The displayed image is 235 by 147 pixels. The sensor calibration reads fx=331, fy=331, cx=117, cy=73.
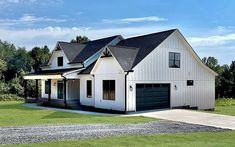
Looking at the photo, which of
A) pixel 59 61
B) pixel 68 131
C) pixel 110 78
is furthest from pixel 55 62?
pixel 68 131

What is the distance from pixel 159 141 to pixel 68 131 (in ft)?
12.6

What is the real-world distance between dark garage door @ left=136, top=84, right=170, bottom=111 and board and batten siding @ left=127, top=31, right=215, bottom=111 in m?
0.39

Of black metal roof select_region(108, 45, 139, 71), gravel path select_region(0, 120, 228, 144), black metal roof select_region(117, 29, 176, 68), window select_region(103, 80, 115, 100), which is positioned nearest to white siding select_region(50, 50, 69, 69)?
black metal roof select_region(117, 29, 176, 68)

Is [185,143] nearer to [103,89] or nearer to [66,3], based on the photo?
[66,3]

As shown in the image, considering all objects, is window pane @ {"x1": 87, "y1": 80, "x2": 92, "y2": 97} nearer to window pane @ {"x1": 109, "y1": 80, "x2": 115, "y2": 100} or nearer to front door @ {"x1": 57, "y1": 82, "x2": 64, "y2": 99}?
window pane @ {"x1": 109, "y1": 80, "x2": 115, "y2": 100}

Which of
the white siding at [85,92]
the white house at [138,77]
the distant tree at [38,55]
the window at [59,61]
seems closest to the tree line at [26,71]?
the distant tree at [38,55]

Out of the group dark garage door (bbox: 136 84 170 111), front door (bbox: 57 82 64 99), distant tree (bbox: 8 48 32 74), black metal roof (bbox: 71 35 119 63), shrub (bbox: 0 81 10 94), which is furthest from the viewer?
distant tree (bbox: 8 48 32 74)

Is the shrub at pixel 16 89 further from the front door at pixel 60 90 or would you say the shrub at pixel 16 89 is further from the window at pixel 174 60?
the window at pixel 174 60

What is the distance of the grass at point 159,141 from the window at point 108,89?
1106 centimetres

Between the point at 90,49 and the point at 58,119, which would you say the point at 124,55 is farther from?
the point at 58,119

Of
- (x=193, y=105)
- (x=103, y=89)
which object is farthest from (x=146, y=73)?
(x=193, y=105)

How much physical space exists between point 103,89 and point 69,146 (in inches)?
586

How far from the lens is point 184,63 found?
90.0 ft

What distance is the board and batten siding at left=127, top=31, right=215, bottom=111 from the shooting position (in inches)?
934
